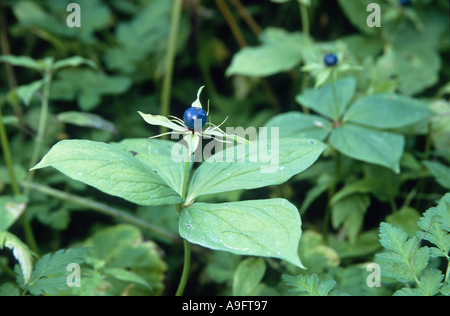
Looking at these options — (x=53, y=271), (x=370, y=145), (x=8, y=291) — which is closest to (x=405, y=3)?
(x=370, y=145)

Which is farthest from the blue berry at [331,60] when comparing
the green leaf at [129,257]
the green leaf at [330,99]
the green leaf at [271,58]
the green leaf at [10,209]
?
the green leaf at [10,209]

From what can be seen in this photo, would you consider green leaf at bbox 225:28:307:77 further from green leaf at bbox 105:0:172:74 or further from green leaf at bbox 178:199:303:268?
green leaf at bbox 178:199:303:268

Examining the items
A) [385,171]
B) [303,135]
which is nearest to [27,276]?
[303,135]

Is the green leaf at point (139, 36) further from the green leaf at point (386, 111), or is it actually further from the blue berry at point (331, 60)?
the green leaf at point (386, 111)

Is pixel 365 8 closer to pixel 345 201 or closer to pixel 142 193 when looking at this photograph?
pixel 345 201

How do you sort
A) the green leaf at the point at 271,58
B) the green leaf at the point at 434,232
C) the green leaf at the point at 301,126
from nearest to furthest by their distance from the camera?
1. the green leaf at the point at 434,232
2. the green leaf at the point at 301,126
3. the green leaf at the point at 271,58
